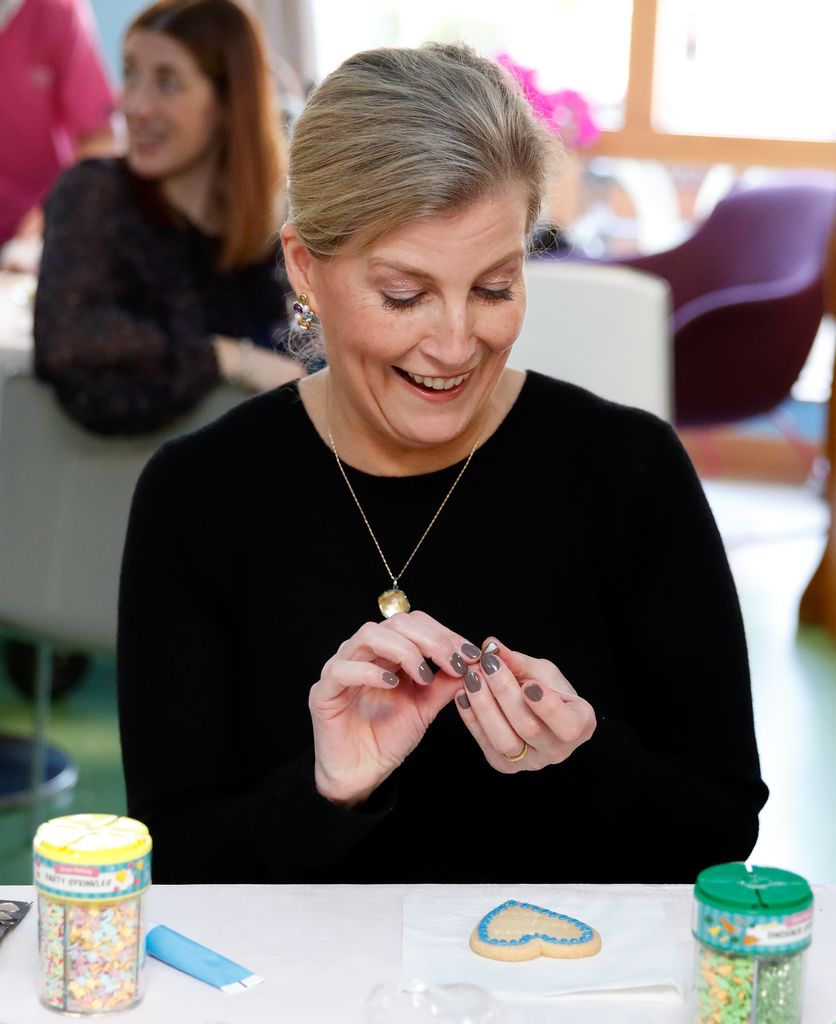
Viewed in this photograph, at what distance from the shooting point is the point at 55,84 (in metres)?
4.89

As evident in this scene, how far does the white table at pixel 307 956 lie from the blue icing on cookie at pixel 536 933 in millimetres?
38

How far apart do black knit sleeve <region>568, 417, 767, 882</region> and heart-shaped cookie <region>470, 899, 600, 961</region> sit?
0.83 ft

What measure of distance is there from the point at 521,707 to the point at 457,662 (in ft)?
0.20

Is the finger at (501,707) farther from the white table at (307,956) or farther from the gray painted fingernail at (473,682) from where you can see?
the white table at (307,956)

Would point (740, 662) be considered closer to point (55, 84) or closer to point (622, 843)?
point (622, 843)

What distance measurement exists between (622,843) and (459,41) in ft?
2.65

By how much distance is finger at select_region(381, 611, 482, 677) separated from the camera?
4.08ft

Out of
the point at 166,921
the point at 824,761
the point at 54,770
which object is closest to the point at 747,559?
the point at 824,761

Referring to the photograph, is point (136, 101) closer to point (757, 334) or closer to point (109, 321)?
point (109, 321)

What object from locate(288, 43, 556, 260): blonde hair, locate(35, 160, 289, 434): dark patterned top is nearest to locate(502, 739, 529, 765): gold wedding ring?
locate(288, 43, 556, 260): blonde hair

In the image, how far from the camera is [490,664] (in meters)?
1.26

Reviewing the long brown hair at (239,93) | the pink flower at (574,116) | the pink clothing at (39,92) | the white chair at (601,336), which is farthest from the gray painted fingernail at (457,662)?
the pink flower at (574,116)

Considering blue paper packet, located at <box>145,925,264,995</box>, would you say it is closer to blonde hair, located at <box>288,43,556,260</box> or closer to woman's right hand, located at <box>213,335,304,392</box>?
blonde hair, located at <box>288,43,556,260</box>

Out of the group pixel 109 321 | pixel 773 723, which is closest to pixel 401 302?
pixel 109 321
